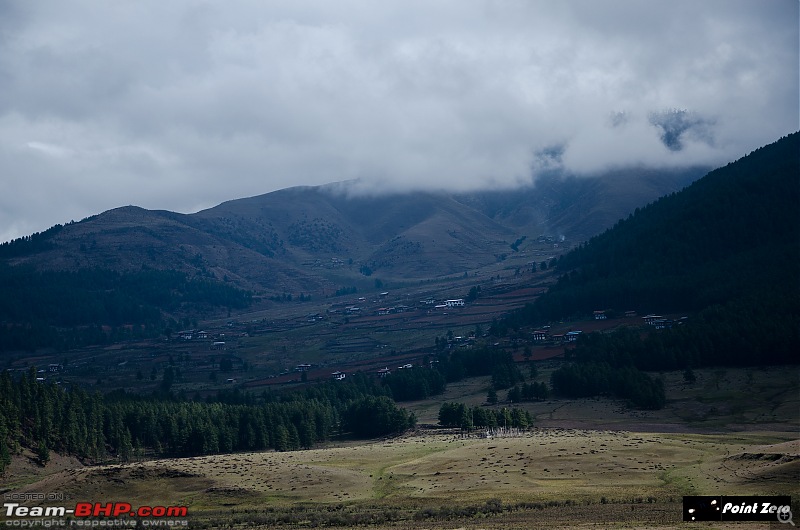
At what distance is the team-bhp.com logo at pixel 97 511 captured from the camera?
2977 inches

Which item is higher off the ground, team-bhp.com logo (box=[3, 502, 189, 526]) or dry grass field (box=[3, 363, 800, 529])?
team-bhp.com logo (box=[3, 502, 189, 526])

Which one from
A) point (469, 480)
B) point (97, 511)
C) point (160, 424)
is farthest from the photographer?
point (160, 424)

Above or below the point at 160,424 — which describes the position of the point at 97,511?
below

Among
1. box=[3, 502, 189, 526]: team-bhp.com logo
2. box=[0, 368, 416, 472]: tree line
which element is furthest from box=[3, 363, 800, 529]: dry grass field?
box=[0, 368, 416, 472]: tree line

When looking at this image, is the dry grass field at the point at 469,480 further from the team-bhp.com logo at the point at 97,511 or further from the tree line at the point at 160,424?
the tree line at the point at 160,424

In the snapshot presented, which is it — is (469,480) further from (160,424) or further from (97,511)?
(160,424)

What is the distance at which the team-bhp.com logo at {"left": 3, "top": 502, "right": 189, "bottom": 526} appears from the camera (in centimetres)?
7562

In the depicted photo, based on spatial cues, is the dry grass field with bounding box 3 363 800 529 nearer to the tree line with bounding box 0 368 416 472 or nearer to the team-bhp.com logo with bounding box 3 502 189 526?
the team-bhp.com logo with bounding box 3 502 189 526

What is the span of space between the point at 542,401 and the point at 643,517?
313ft

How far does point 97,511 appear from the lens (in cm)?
8012

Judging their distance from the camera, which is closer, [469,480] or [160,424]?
[469,480]

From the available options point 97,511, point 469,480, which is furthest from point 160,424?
point 469,480

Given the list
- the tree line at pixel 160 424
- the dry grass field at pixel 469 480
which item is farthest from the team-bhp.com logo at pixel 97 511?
the tree line at pixel 160 424

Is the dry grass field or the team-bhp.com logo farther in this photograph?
the team-bhp.com logo
